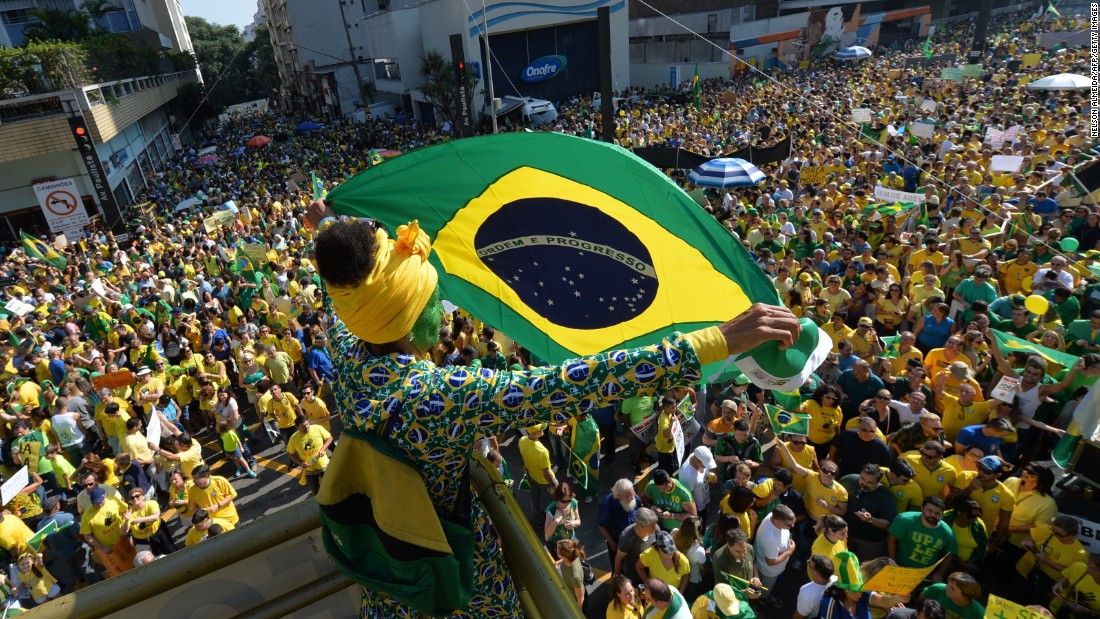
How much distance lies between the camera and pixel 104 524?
607 cm

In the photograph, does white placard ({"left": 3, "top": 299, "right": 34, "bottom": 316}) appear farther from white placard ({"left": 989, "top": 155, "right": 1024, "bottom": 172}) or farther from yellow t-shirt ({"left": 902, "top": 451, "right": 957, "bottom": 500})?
white placard ({"left": 989, "top": 155, "right": 1024, "bottom": 172})

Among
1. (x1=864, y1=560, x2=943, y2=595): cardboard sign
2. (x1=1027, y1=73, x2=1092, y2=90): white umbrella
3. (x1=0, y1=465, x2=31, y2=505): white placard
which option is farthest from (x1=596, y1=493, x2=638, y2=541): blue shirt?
(x1=1027, y1=73, x2=1092, y2=90): white umbrella

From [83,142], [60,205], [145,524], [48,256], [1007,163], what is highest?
[83,142]

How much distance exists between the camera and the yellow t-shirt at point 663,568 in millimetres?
5000

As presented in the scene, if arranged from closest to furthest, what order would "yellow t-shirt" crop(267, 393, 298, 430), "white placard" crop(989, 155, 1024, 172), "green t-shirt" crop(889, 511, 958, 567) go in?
"green t-shirt" crop(889, 511, 958, 567), "yellow t-shirt" crop(267, 393, 298, 430), "white placard" crop(989, 155, 1024, 172)

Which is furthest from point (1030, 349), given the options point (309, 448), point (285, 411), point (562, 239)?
point (285, 411)

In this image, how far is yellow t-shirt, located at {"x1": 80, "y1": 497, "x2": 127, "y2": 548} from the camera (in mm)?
6070

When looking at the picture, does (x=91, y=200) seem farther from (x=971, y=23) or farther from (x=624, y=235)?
(x=971, y=23)

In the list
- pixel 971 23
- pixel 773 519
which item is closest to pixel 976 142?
pixel 773 519

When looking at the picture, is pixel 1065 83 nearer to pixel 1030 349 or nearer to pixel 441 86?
pixel 1030 349

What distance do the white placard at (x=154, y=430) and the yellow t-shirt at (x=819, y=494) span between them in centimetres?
731

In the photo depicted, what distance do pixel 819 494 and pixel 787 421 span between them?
2.40 feet

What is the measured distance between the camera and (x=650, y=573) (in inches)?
200

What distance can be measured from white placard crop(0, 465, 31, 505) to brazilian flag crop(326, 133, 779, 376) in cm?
543
